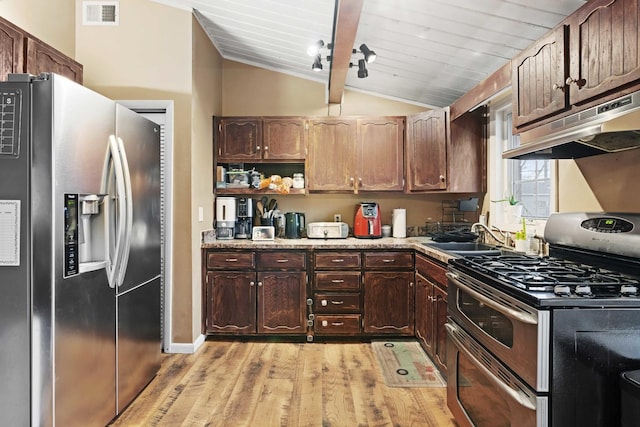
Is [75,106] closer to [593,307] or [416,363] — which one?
[593,307]

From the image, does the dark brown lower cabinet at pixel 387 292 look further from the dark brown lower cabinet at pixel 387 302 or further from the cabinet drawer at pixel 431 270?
the cabinet drawer at pixel 431 270

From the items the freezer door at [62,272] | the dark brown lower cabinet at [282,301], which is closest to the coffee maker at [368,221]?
the dark brown lower cabinet at [282,301]

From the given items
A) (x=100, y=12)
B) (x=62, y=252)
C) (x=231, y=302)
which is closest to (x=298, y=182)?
(x=231, y=302)

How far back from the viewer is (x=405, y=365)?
3.10 m

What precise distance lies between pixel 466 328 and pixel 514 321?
53 centimetres

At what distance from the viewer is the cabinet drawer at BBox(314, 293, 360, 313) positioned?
11.9 feet

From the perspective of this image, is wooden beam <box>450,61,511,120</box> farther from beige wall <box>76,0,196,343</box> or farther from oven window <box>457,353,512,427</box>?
beige wall <box>76,0,196,343</box>

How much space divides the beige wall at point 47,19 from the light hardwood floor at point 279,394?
2.62 metres

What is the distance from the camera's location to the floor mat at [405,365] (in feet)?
9.25

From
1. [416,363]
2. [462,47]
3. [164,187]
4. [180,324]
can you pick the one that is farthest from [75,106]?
[416,363]

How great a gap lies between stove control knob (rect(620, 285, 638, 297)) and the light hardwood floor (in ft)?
4.37

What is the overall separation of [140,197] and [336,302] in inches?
75.8

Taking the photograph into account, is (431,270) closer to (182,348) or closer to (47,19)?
(182,348)

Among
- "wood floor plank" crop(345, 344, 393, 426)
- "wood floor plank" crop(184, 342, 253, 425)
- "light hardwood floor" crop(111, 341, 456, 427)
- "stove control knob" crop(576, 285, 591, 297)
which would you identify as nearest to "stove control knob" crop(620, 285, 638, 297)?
"stove control knob" crop(576, 285, 591, 297)
